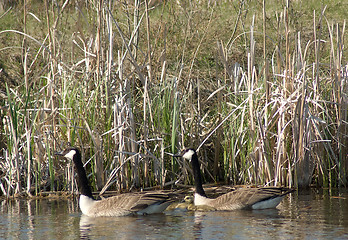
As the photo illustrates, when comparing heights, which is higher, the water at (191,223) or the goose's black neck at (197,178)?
the goose's black neck at (197,178)

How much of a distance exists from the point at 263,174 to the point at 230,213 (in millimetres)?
1386

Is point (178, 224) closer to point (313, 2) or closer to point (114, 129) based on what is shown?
point (114, 129)

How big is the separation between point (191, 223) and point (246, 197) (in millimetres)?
1199

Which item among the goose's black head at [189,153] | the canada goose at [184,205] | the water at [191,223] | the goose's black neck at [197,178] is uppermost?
the goose's black head at [189,153]

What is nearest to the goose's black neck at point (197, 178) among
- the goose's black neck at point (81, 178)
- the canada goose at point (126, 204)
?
the canada goose at point (126, 204)

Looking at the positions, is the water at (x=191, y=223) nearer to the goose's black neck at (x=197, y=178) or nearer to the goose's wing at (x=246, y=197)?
the goose's wing at (x=246, y=197)

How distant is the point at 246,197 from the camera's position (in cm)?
777

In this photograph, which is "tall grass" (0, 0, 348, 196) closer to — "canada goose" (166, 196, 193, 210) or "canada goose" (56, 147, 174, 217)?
"canada goose" (166, 196, 193, 210)

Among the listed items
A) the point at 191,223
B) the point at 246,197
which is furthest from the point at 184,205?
the point at 191,223

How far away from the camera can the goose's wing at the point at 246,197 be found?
7.63 m

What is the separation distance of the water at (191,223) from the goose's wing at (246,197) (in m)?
0.15

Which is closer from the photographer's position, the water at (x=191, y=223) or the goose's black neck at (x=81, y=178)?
the water at (x=191, y=223)

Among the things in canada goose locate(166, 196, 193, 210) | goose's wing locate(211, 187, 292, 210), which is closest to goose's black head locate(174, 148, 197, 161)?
canada goose locate(166, 196, 193, 210)

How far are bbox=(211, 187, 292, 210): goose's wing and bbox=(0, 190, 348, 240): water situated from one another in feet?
0.50
